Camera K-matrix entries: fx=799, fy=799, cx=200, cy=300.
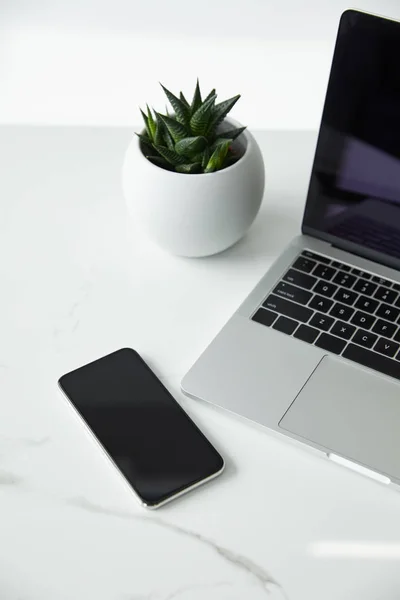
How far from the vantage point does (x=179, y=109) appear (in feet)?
2.74

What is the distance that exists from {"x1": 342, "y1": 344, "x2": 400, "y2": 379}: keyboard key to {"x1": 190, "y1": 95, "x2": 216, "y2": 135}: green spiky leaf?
27 centimetres

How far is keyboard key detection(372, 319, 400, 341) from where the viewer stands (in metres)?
0.78

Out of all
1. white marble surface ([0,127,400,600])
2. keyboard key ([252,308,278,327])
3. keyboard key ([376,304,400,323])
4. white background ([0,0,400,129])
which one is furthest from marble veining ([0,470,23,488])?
white background ([0,0,400,129])

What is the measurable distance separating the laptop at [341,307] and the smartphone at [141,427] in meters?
0.04

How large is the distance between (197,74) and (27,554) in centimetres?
79

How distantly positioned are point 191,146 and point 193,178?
1.3 inches

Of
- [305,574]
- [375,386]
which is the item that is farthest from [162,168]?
[305,574]

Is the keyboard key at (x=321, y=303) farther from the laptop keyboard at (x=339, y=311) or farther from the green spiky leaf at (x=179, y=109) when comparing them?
the green spiky leaf at (x=179, y=109)

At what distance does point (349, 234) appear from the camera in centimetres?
86

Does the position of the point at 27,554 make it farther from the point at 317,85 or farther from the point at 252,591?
the point at 317,85

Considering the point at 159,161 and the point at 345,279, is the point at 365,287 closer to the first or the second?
the point at 345,279

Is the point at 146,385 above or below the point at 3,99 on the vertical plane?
below

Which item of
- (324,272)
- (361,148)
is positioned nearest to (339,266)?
(324,272)

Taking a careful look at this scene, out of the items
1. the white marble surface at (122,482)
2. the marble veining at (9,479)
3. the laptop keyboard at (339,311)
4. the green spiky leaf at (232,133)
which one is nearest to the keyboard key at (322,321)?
the laptop keyboard at (339,311)
